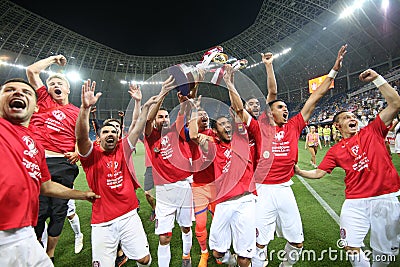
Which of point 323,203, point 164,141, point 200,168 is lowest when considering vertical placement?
point 323,203

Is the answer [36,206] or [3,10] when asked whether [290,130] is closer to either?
[36,206]

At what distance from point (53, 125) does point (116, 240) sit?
1702 mm

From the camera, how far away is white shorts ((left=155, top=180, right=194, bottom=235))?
329 centimetres

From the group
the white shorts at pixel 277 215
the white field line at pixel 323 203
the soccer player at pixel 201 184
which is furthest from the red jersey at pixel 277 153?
the white field line at pixel 323 203

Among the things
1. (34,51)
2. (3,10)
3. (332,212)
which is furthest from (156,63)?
(332,212)

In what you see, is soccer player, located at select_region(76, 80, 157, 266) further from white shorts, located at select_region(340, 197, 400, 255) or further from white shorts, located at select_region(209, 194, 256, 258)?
white shorts, located at select_region(340, 197, 400, 255)

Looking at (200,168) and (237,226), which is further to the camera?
(200,168)

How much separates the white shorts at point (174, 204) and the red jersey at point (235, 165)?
0.75m

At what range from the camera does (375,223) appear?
2531 mm

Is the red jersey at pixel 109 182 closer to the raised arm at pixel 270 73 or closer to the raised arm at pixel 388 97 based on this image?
the raised arm at pixel 270 73

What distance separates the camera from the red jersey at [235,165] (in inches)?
110

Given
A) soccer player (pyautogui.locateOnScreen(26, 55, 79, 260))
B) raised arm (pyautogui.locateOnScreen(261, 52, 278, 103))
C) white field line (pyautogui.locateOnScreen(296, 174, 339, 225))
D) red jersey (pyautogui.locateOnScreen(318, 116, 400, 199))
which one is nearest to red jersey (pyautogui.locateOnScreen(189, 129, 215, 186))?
raised arm (pyautogui.locateOnScreen(261, 52, 278, 103))

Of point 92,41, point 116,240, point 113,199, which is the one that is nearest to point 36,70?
point 113,199

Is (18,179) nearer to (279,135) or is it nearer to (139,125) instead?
(139,125)
